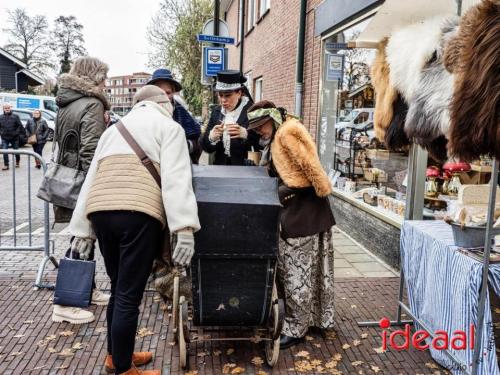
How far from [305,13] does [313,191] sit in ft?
21.5

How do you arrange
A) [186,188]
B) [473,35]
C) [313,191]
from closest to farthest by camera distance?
1. [473,35]
2. [186,188]
3. [313,191]

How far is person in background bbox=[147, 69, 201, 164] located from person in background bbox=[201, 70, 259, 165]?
0.90 ft

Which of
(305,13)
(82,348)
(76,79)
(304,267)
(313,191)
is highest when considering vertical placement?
(305,13)

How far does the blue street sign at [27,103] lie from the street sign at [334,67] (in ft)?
81.7

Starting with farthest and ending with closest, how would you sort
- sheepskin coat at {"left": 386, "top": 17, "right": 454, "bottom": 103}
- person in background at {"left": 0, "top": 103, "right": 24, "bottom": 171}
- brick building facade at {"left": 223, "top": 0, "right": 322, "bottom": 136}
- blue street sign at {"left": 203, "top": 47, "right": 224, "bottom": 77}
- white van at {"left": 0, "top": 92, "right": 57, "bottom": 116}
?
white van at {"left": 0, "top": 92, "right": 57, "bottom": 116} < person in background at {"left": 0, "top": 103, "right": 24, "bottom": 171} < blue street sign at {"left": 203, "top": 47, "right": 224, "bottom": 77} < brick building facade at {"left": 223, "top": 0, "right": 322, "bottom": 136} < sheepskin coat at {"left": 386, "top": 17, "right": 454, "bottom": 103}

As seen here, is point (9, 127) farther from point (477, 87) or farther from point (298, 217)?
point (477, 87)

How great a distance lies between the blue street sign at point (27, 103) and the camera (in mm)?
28342

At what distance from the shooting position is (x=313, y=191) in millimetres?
3688

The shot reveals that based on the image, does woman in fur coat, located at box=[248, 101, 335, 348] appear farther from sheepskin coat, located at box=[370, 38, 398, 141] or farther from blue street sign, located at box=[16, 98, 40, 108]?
blue street sign, located at box=[16, 98, 40, 108]

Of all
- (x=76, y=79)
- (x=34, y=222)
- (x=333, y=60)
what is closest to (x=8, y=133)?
(x=34, y=222)

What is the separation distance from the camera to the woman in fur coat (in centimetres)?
354

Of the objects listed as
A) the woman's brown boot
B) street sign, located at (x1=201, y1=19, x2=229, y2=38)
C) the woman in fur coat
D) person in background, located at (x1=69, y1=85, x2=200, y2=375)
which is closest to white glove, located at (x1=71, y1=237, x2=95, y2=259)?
person in background, located at (x1=69, y1=85, x2=200, y2=375)

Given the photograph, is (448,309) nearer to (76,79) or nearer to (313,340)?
(313,340)

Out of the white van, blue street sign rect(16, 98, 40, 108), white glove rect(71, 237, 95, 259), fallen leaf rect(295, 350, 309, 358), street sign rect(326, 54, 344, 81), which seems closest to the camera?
white glove rect(71, 237, 95, 259)
